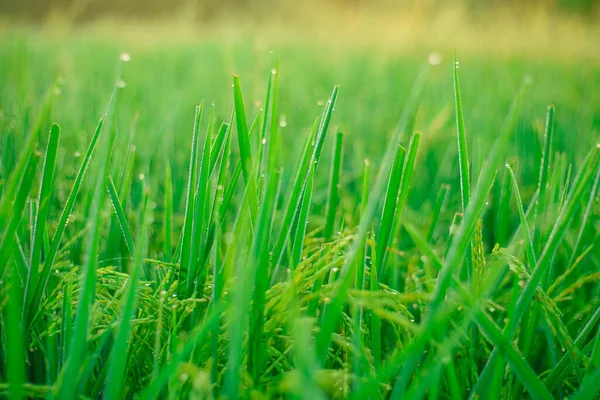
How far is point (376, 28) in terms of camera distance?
153 inches

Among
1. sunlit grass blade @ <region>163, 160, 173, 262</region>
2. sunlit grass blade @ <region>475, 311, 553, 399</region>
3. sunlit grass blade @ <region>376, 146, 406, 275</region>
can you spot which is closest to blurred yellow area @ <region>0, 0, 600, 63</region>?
sunlit grass blade @ <region>163, 160, 173, 262</region>

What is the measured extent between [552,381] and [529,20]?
14.3 ft

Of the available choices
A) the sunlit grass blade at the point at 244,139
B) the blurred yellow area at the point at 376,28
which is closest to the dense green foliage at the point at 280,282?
the sunlit grass blade at the point at 244,139

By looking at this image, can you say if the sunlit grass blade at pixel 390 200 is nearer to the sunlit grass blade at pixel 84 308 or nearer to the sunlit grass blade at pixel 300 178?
the sunlit grass blade at pixel 300 178

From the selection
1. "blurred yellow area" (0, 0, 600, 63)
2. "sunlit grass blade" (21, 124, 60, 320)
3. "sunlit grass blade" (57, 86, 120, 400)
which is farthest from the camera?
"blurred yellow area" (0, 0, 600, 63)

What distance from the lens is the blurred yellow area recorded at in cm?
306

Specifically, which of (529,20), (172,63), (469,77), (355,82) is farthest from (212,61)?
(529,20)

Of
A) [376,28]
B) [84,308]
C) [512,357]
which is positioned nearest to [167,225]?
[84,308]

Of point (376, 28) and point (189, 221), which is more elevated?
point (376, 28)

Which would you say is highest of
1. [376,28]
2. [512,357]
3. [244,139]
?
[376,28]

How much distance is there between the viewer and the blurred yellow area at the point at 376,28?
10.0ft

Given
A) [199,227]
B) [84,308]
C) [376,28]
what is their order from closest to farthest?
[84,308], [199,227], [376,28]

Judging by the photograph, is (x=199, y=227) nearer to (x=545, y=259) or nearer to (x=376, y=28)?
(x=545, y=259)

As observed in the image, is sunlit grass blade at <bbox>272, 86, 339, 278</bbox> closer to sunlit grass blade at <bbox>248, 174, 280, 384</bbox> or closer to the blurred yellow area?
sunlit grass blade at <bbox>248, 174, 280, 384</bbox>
